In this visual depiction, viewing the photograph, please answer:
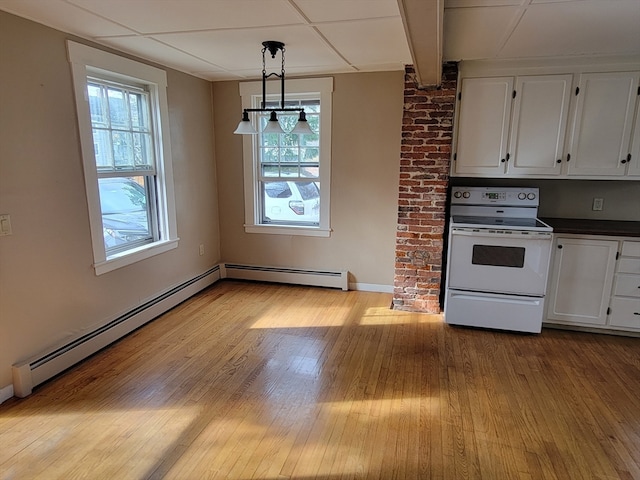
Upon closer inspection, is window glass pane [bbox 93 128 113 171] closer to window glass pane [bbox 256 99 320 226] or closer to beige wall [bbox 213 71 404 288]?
beige wall [bbox 213 71 404 288]

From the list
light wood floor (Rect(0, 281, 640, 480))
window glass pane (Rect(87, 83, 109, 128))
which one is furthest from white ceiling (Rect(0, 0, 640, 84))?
light wood floor (Rect(0, 281, 640, 480))

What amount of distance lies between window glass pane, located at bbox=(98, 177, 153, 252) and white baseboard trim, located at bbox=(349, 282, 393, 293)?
2150 millimetres

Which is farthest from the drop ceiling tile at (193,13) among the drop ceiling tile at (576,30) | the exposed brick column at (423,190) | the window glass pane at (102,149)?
the exposed brick column at (423,190)

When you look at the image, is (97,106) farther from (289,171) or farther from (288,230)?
(288,230)

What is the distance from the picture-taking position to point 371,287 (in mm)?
4320

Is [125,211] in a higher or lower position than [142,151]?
lower

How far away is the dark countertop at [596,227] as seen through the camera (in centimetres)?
310

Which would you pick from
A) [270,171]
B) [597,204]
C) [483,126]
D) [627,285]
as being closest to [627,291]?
[627,285]

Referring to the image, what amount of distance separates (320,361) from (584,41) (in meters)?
2.87

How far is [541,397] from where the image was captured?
244 cm

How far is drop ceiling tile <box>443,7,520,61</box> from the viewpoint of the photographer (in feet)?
7.07

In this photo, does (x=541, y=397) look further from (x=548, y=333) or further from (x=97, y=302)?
(x=97, y=302)

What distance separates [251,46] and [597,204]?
3.34 m

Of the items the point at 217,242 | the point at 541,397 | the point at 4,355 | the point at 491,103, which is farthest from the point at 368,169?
the point at 4,355
